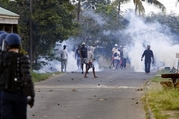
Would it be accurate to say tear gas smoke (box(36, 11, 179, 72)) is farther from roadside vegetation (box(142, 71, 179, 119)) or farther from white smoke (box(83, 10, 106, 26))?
roadside vegetation (box(142, 71, 179, 119))

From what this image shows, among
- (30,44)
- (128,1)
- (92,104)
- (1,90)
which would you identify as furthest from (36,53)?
(1,90)

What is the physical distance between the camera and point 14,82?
9.71 metres

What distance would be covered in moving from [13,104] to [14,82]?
1.17 feet

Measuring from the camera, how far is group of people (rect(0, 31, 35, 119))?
969 cm

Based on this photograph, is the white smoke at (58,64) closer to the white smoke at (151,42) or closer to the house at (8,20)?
the white smoke at (151,42)

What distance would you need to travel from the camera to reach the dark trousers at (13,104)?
9758 mm

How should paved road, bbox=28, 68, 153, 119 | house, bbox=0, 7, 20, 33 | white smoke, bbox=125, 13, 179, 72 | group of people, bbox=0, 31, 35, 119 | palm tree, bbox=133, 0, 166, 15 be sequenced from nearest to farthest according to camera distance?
group of people, bbox=0, 31, 35, 119 → paved road, bbox=28, 68, 153, 119 → house, bbox=0, 7, 20, 33 → palm tree, bbox=133, 0, 166, 15 → white smoke, bbox=125, 13, 179, 72

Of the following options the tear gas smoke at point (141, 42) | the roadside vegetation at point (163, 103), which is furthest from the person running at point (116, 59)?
the roadside vegetation at point (163, 103)

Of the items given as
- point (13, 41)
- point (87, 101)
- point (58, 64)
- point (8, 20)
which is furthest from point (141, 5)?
point (13, 41)

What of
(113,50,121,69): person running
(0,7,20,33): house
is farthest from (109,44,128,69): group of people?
(0,7,20,33): house

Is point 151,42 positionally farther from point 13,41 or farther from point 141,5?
point 13,41

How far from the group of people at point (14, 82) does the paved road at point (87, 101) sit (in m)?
4.49

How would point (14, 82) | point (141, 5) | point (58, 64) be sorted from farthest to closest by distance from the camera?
point (58, 64), point (141, 5), point (14, 82)

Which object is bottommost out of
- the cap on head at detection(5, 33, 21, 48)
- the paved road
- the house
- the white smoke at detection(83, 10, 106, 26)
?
the paved road
